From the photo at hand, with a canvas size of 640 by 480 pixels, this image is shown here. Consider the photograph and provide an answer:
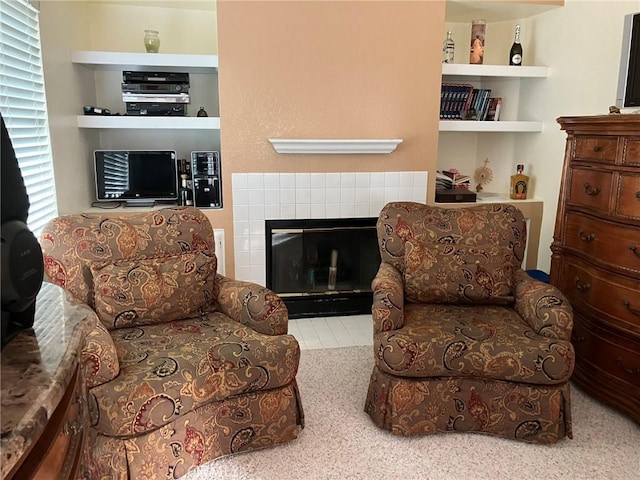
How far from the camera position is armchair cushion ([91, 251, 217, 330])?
2203 mm

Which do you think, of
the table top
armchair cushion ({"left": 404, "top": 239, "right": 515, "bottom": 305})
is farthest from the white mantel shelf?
the table top

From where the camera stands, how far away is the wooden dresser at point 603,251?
7.63 ft

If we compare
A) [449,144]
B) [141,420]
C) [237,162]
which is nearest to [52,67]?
[237,162]

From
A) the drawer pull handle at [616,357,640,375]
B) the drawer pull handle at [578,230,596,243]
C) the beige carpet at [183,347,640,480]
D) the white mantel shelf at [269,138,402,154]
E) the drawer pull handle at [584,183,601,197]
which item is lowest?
the beige carpet at [183,347,640,480]

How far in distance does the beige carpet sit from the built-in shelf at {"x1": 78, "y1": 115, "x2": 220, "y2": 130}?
1941 mm

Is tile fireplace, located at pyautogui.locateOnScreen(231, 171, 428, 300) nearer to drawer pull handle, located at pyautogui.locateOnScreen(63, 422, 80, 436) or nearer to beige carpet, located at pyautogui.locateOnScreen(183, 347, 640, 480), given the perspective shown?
beige carpet, located at pyautogui.locateOnScreen(183, 347, 640, 480)

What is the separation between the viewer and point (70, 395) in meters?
0.93

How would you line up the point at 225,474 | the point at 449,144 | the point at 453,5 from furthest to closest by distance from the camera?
the point at 449,144 → the point at 453,5 → the point at 225,474

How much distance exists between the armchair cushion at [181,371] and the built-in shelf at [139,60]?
184 centimetres

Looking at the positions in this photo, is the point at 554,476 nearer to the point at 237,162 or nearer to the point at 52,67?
the point at 237,162

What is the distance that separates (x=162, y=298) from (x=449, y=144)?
2851mm

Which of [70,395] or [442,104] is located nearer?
[70,395]

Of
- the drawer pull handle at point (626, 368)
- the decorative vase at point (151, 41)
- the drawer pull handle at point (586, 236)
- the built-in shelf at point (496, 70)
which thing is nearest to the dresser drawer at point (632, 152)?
the drawer pull handle at point (586, 236)

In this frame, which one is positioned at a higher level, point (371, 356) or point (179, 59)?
point (179, 59)
